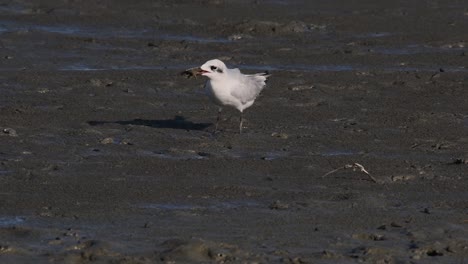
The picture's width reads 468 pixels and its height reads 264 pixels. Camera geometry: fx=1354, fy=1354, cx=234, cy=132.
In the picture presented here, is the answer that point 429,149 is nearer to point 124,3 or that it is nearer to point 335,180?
point 335,180

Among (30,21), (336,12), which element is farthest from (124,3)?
(336,12)

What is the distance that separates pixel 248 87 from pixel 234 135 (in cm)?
77

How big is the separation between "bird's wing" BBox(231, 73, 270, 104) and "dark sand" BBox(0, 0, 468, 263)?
274 mm

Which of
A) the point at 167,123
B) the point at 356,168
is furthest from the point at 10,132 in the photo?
the point at 356,168

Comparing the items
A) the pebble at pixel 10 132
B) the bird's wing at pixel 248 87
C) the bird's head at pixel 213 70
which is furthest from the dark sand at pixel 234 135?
the bird's head at pixel 213 70

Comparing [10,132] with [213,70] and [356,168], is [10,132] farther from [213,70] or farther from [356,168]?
[356,168]

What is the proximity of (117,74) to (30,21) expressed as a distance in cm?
334

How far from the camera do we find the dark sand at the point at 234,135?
30.7 ft

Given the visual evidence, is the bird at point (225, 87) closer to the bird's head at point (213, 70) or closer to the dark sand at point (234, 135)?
the bird's head at point (213, 70)

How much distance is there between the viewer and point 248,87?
1327cm

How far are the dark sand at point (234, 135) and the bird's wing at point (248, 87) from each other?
0.27 m

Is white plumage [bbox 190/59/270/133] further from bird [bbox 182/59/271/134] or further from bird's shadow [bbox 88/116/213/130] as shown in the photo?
bird's shadow [bbox 88/116/213/130]

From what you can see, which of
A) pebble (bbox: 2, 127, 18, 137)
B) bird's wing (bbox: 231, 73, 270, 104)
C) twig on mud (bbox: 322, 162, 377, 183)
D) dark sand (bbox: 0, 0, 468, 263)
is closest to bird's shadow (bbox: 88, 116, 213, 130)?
dark sand (bbox: 0, 0, 468, 263)

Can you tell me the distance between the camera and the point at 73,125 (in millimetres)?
12875
